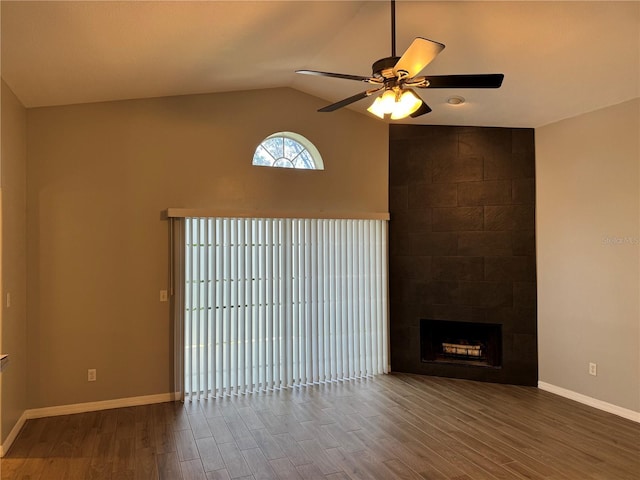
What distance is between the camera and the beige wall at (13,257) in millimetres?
3385

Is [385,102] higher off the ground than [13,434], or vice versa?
[385,102]

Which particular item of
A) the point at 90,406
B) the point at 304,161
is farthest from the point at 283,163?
the point at 90,406

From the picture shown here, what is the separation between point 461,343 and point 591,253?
1760mm

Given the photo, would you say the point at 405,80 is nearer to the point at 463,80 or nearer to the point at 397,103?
the point at 397,103

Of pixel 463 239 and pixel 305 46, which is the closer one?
pixel 305 46

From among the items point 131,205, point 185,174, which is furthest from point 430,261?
point 131,205

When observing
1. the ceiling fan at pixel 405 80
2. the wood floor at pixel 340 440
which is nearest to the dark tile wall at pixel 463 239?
the wood floor at pixel 340 440

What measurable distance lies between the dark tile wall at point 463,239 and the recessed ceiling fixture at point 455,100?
2.51ft

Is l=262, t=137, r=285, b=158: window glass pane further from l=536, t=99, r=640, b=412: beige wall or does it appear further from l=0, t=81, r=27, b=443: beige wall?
l=536, t=99, r=640, b=412: beige wall

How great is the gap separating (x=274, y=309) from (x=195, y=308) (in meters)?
0.83

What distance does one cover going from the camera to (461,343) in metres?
5.34

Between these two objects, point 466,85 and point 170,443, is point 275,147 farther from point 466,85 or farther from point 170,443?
point 170,443

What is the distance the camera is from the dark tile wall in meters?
4.96

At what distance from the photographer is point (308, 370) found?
4.98 meters
